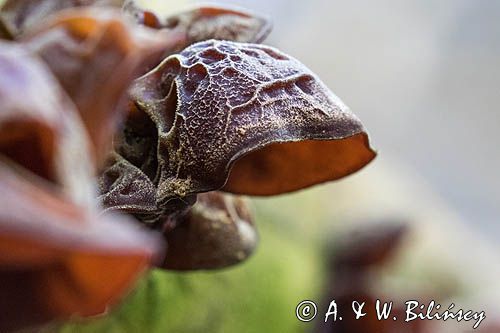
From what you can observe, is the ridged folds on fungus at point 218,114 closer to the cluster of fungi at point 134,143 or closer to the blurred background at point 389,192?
the cluster of fungi at point 134,143

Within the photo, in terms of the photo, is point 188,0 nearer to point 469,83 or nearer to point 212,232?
point 212,232

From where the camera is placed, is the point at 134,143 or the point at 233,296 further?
the point at 233,296

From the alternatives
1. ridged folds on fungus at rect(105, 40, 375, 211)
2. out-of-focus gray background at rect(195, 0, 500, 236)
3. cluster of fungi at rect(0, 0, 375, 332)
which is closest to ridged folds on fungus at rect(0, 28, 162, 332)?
cluster of fungi at rect(0, 0, 375, 332)

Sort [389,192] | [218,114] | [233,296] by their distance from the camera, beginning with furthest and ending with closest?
[389,192], [233,296], [218,114]

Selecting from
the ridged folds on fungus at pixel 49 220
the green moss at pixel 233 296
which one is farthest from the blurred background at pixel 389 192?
the ridged folds on fungus at pixel 49 220

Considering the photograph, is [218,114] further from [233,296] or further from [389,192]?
[389,192]
